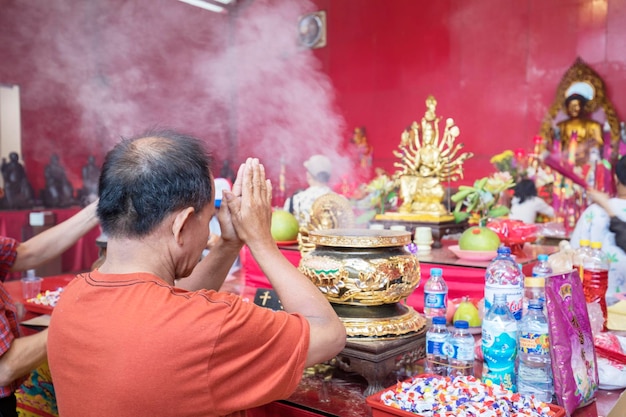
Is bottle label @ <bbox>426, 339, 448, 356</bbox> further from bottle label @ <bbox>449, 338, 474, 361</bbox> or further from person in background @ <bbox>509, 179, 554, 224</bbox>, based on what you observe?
person in background @ <bbox>509, 179, 554, 224</bbox>

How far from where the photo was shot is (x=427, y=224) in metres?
2.90

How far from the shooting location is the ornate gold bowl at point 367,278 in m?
1.41

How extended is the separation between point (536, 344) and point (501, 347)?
0.08m

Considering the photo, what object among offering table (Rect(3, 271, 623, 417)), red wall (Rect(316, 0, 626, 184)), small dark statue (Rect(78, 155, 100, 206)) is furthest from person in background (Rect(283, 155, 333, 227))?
small dark statue (Rect(78, 155, 100, 206))

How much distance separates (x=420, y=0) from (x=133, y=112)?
4875mm

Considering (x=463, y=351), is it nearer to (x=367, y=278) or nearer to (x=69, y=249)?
(x=367, y=278)

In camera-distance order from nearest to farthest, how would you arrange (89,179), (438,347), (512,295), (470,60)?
(438,347) → (512,295) → (470,60) → (89,179)

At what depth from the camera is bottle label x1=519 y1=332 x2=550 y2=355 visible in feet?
4.18

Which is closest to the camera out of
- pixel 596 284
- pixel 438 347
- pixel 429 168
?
pixel 438 347

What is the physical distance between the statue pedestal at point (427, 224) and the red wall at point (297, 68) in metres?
4.29

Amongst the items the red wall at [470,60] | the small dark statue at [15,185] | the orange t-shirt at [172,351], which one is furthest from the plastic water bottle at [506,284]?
the small dark statue at [15,185]

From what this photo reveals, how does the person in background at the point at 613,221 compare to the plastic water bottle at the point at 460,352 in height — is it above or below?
above

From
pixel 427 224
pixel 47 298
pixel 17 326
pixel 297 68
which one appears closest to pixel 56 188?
pixel 297 68

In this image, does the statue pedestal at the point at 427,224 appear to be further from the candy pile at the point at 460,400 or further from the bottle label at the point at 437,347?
the candy pile at the point at 460,400
